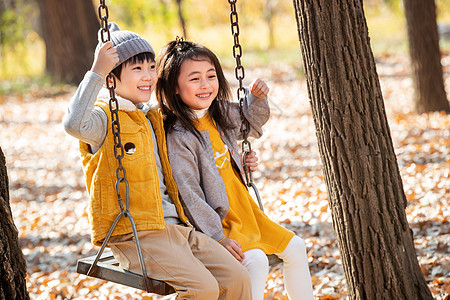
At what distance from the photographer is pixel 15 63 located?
69.7ft

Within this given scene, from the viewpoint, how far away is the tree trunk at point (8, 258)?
111 inches

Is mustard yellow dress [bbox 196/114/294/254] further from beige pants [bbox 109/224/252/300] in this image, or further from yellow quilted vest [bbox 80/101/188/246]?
yellow quilted vest [bbox 80/101/188/246]

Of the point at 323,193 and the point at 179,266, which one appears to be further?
the point at 323,193

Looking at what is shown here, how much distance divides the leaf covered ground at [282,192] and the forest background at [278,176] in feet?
0.04

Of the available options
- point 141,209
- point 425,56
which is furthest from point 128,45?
point 425,56

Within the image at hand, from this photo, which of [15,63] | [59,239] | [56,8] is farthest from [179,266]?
[15,63]

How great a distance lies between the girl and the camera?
307 centimetres

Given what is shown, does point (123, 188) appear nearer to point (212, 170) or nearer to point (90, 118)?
point (90, 118)

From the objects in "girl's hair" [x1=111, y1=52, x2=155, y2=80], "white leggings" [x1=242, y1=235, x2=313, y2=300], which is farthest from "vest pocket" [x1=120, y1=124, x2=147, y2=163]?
"white leggings" [x1=242, y1=235, x2=313, y2=300]

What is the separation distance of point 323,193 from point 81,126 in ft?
14.0

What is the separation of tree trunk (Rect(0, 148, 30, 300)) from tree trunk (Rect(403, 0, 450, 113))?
7.18 m

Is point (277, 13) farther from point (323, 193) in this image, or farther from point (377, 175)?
point (377, 175)

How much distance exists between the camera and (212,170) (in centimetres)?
319

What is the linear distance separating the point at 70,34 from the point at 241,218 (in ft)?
44.2
